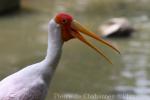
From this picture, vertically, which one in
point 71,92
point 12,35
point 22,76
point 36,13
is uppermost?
point 36,13

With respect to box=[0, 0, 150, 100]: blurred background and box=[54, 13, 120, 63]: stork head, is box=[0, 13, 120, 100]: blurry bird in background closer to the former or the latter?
box=[54, 13, 120, 63]: stork head

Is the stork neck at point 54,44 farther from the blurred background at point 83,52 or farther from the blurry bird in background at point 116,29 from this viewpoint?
the blurry bird in background at point 116,29

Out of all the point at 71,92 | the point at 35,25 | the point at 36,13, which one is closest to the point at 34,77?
the point at 71,92

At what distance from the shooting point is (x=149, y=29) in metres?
11.6

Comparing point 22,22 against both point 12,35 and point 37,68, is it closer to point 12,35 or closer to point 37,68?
point 12,35

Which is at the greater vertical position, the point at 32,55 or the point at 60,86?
the point at 32,55

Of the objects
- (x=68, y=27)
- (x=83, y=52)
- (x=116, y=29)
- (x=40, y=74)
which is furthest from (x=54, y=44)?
(x=116, y=29)

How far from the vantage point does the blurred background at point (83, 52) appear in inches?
293

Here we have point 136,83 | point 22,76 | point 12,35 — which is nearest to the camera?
point 22,76

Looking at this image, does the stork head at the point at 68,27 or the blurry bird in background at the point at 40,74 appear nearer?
the blurry bird in background at the point at 40,74

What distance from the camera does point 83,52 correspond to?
952cm

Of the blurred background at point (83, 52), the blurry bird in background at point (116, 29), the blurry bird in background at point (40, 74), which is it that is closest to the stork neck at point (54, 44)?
the blurry bird in background at point (40, 74)

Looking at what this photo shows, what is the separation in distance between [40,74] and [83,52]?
16.6ft

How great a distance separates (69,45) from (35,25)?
1.99 m
